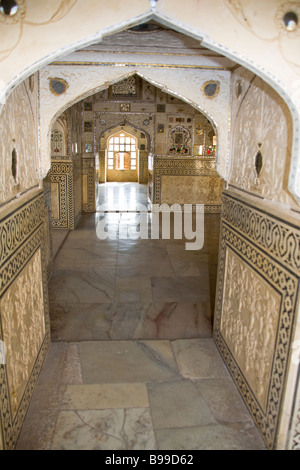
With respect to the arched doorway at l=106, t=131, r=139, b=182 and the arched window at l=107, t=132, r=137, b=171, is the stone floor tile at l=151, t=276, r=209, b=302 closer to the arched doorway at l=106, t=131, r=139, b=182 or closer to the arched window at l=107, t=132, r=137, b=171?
the arched doorway at l=106, t=131, r=139, b=182

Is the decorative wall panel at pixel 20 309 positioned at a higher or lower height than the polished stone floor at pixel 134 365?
higher

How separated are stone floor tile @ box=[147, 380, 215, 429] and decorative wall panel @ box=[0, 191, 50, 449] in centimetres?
75

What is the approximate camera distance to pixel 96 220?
7602 mm

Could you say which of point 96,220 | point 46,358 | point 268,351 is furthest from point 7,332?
point 96,220

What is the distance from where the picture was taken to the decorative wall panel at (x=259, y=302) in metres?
1.79

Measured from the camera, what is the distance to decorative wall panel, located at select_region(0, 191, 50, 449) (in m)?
1.83

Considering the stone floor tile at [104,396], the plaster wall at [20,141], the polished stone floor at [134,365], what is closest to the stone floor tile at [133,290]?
the polished stone floor at [134,365]

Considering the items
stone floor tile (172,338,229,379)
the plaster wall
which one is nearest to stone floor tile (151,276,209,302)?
stone floor tile (172,338,229,379)

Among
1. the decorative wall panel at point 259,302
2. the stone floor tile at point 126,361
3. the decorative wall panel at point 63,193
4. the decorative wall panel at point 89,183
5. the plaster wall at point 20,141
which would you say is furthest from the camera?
the decorative wall panel at point 89,183

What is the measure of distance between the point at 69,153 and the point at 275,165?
5.03m

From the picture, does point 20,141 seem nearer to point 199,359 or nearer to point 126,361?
point 126,361

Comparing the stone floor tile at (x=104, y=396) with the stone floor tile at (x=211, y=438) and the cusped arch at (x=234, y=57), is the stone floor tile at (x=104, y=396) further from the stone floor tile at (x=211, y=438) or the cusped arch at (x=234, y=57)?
the cusped arch at (x=234, y=57)

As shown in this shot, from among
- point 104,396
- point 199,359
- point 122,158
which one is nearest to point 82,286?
point 199,359

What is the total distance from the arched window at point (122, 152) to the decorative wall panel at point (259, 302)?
483 inches
